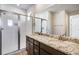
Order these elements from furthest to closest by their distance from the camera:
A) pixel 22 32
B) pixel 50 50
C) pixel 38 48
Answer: pixel 22 32, pixel 38 48, pixel 50 50

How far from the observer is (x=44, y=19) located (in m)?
1.71

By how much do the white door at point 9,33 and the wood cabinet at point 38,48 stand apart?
0.27 m

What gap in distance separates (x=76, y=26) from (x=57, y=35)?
14.7 inches

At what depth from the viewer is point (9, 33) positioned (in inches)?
69.4

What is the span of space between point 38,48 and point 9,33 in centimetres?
65

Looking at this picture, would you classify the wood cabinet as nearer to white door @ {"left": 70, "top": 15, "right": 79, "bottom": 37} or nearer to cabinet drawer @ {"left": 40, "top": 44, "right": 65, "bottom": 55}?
cabinet drawer @ {"left": 40, "top": 44, "right": 65, "bottom": 55}

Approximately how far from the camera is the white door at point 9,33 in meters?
1.69

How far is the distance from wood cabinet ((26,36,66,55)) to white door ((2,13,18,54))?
266mm

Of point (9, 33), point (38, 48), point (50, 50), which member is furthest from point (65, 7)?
point (9, 33)

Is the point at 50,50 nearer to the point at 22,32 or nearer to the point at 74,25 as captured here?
the point at 74,25

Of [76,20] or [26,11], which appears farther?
[26,11]
